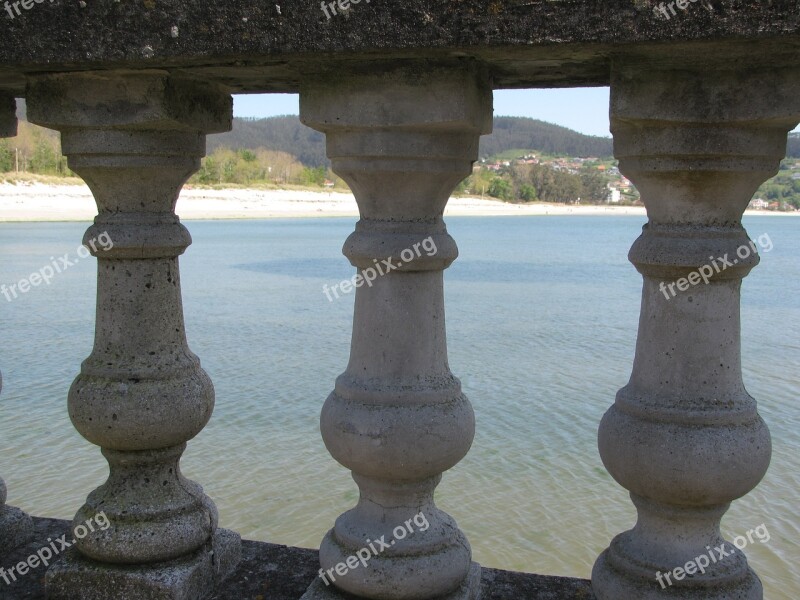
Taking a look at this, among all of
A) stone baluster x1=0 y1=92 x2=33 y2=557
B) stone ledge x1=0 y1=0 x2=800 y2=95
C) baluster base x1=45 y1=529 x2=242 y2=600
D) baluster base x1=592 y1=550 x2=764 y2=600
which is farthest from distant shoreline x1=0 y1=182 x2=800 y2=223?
baluster base x1=592 y1=550 x2=764 y2=600

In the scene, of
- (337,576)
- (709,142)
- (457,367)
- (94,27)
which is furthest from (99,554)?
(457,367)

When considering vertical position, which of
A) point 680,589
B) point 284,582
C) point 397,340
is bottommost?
point 284,582

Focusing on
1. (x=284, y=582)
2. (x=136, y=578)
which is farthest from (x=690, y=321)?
(x=136, y=578)

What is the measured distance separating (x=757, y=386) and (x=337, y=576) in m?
8.09

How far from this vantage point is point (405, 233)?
2.13m

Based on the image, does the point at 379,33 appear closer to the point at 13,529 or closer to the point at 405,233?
the point at 405,233

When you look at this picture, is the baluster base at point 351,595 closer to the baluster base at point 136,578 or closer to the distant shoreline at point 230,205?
the baluster base at point 136,578

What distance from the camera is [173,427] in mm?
2406

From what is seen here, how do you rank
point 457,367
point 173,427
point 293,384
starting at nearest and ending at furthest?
1. point 173,427
2. point 293,384
3. point 457,367

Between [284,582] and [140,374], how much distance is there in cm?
78

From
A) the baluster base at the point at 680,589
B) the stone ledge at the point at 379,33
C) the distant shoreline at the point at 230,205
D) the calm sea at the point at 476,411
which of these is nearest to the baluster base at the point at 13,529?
the stone ledge at the point at 379,33

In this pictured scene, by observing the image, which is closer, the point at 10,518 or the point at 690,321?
the point at 690,321

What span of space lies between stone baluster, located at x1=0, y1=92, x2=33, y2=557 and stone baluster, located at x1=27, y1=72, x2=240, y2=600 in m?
0.41

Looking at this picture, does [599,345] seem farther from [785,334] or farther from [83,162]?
[83,162]
